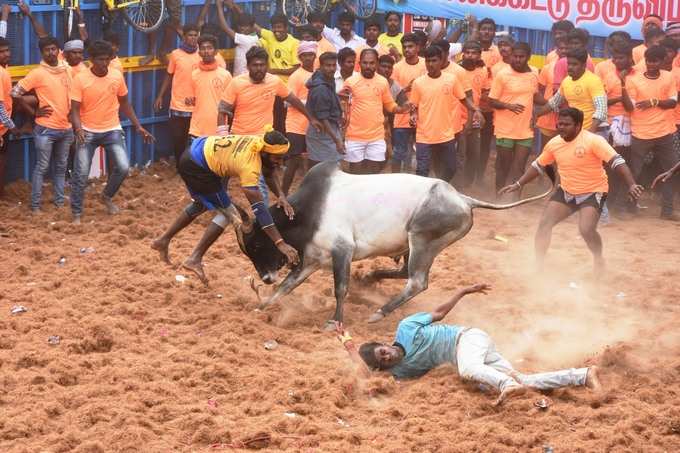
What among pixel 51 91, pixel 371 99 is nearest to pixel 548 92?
pixel 371 99

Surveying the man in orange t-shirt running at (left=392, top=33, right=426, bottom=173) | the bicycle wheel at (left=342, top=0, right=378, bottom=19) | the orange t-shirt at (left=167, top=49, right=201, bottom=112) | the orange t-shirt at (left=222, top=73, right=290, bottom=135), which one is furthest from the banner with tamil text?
the orange t-shirt at (left=222, top=73, right=290, bottom=135)

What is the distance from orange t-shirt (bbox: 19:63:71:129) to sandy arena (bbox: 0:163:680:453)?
41.0 inches

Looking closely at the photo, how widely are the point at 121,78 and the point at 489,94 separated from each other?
4.44 metres

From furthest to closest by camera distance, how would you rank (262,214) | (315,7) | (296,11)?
(315,7) → (296,11) → (262,214)

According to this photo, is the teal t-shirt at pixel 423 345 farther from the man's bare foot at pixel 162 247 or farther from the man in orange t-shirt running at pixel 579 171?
the man's bare foot at pixel 162 247

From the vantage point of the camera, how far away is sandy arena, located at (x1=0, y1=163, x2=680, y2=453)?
287 inches

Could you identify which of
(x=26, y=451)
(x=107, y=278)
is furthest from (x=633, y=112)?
(x=26, y=451)

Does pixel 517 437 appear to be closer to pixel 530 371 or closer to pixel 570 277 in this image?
pixel 530 371

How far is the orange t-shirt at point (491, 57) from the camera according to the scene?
14.8m

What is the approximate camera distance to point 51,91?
489 inches

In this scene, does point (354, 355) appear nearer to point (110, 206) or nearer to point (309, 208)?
point (309, 208)

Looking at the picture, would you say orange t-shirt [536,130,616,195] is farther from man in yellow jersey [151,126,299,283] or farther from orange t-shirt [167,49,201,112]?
orange t-shirt [167,49,201,112]

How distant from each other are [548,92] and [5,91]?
6393 millimetres

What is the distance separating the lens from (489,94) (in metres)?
14.0
